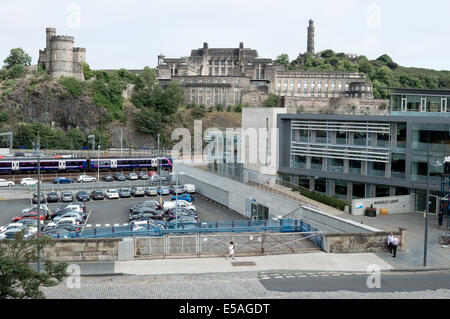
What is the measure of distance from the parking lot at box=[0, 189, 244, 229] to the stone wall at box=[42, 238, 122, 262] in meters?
13.1

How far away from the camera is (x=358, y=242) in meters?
25.5

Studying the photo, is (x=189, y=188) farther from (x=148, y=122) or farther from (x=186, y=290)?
(x=148, y=122)

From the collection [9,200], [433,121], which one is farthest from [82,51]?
[433,121]

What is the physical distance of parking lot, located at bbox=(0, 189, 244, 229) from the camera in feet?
133

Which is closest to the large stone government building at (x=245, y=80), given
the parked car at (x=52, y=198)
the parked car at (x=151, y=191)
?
the parked car at (x=151, y=191)

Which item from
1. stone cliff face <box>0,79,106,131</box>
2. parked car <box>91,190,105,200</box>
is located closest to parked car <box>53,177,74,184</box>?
parked car <box>91,190,105,200</box>

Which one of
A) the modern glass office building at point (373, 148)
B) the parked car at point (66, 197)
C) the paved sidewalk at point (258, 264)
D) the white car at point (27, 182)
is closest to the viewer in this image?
the paved sidewalk at point (258, 264)

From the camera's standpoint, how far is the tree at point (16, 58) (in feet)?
411

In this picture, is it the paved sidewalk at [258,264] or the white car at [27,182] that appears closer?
the paved sidewalk at [258,264]

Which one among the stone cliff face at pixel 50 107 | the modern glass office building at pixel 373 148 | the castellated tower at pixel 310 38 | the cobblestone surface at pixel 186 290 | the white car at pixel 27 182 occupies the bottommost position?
the white car at pixel 27 182

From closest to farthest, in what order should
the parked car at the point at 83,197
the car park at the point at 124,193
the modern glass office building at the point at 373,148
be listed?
the modern glass office building at the point at 373,148 → the parked car at the point at 83,197 → the car park at the point at 124,193

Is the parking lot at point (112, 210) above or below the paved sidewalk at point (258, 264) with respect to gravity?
below

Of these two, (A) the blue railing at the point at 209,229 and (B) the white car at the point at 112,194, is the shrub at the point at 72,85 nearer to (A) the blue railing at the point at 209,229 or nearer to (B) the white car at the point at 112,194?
(B) the white car at the point at 112,194

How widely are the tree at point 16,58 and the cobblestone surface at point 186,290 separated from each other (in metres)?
119
